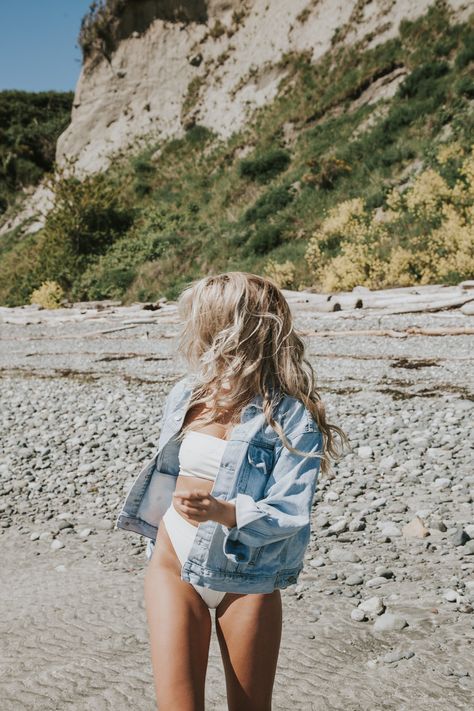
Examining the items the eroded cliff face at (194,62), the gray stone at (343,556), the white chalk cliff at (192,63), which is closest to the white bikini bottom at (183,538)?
the gray stone at (343,556)

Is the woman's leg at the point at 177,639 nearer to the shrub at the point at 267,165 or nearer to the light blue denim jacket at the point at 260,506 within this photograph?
the light blue denim jacket at the point at 260,506

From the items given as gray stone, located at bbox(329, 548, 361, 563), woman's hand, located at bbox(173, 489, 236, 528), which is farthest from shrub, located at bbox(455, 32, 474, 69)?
woman's hand, located at bbox(173, 489, 236, 528)

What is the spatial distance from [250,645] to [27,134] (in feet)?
185

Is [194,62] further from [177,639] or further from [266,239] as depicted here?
[177,639]

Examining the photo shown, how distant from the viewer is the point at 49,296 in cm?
2839

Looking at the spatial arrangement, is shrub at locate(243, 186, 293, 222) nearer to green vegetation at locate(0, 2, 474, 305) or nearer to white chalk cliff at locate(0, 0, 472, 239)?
green vegetation at locate(0, 2, 474, 305)

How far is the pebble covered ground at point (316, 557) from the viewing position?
3.22m

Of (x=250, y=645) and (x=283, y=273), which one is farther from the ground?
(x=283, y=273)

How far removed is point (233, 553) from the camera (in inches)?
82.6

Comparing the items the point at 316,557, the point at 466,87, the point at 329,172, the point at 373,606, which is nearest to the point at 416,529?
the point at 316,557

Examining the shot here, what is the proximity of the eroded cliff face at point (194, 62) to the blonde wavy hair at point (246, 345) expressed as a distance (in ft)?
104

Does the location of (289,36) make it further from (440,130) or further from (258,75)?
(440,130)

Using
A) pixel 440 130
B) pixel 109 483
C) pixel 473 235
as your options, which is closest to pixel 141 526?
pixel 109 483

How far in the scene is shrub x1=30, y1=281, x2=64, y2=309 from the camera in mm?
27953
